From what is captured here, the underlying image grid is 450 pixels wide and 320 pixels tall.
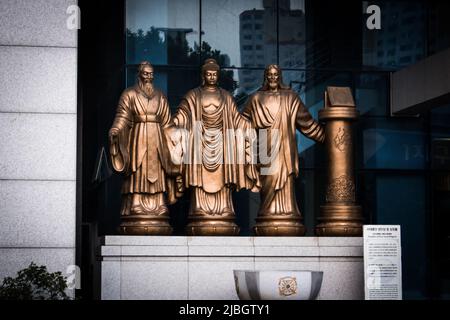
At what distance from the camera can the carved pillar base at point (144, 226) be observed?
45.2 feet

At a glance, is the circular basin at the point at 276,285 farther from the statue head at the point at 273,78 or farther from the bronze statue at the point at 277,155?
the statue head at the point at 273,78

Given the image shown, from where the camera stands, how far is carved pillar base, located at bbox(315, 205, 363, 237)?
557 inches

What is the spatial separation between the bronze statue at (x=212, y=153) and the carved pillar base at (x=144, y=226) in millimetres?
398

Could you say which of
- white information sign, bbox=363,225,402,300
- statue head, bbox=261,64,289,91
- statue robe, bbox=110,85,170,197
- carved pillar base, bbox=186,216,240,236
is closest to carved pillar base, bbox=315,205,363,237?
white information sign, bbox=363,225,402,300

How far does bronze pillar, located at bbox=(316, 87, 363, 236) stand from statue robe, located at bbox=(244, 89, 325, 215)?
39cm

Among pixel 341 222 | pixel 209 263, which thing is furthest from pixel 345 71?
pixel 209 263

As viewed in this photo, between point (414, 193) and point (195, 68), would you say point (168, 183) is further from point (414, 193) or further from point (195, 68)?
point (414, 193)

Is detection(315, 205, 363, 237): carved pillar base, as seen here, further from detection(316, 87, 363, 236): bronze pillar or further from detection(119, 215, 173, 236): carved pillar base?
detection(119, 215, 173, 236): carved pillar base

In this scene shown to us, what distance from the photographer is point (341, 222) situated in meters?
14.2

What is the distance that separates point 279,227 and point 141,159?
6.38 feet

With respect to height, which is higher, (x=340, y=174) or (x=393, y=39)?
(x=393, y=39)

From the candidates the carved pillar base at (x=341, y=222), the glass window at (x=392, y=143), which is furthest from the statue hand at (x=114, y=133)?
the glass window at (x=392, y=143)

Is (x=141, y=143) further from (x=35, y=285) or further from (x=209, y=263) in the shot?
(x=35, y=285)

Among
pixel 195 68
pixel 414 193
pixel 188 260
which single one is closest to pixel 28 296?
pixel 188 260
